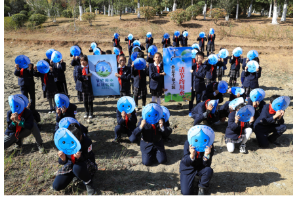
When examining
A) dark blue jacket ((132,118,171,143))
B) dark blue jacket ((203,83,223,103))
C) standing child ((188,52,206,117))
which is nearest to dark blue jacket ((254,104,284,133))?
dark blue jacket ((203,83,223,103))

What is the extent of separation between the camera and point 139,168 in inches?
155

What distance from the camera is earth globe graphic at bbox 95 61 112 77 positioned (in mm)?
6143

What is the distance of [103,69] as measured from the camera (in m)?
6.22

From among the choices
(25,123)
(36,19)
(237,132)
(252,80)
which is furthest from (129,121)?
(36,19)

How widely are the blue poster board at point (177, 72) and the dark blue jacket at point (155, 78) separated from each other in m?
0.25

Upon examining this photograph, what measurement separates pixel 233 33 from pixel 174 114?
1785 cm

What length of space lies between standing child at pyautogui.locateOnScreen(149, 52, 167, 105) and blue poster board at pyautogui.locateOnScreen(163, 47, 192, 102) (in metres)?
0.27

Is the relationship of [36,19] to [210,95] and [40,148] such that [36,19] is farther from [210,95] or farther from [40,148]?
[210,95]

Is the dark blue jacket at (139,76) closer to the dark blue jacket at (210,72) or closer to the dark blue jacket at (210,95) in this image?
the dark blue jacket at (210,72)

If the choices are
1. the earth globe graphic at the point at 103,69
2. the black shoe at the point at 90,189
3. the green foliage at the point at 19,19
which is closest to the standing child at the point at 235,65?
the earth globe graphic at the point at 103,69

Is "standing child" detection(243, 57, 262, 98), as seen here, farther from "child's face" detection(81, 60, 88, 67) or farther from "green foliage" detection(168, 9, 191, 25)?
"green foliage" detection(168, 9, 191, 25)

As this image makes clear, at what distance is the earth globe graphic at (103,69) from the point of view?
6.14m
